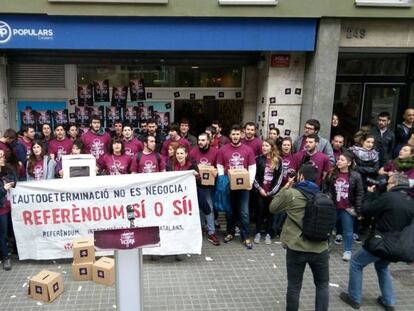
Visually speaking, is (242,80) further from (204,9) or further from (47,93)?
(47,93)

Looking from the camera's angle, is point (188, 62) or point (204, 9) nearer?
point (204, 9)

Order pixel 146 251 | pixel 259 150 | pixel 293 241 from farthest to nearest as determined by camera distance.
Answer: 1. pixel 259 150
2. pixel 146 251
3. pixel 293 241

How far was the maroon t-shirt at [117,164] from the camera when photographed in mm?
6695

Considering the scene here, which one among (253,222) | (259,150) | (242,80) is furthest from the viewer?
(242,80)

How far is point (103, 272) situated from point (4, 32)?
546cm

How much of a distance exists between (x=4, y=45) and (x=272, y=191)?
19.6 ft

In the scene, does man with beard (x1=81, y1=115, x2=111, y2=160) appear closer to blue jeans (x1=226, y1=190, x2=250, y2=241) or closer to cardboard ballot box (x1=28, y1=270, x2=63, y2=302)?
blue jeans (x1=226, y1=190, x2=250, y2=241)

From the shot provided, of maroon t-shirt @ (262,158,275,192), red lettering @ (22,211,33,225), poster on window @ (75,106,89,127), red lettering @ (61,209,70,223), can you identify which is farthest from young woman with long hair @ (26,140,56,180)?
poster on window @ (75,106,89,127)

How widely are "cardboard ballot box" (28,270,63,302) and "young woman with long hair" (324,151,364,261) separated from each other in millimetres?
4162

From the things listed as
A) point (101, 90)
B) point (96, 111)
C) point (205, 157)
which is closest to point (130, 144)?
point (205, 157)

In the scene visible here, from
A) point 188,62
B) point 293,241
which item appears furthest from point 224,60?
point 293,241

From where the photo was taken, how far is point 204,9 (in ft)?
27.5

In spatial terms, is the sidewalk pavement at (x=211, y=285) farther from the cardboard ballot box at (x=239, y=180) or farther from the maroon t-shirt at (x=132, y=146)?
the maroon t-shirt at (x=132, y=146)

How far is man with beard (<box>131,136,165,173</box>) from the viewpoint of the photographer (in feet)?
21.9
